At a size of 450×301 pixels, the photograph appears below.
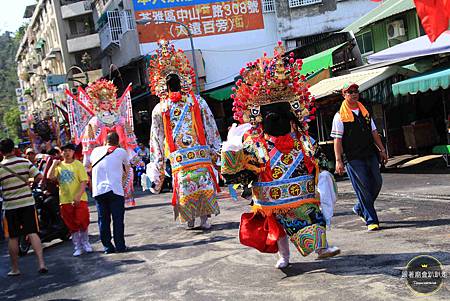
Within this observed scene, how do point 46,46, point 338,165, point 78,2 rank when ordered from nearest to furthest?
point 338,165 < point 78,2 < point 46,46

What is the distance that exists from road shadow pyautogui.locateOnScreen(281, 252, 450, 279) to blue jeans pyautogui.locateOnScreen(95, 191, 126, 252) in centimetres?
291

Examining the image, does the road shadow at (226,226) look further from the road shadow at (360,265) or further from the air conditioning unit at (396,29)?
the air conditioning unit at (396,29)

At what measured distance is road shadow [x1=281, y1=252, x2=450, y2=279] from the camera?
5.32 m

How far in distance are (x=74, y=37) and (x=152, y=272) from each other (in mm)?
45867

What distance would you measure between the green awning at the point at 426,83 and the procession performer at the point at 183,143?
18.6 feet

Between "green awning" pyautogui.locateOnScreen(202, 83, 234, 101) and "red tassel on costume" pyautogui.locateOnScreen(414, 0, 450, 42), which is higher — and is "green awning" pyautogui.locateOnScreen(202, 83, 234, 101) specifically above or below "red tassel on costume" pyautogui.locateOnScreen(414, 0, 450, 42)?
below

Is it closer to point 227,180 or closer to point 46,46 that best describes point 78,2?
point 46,46

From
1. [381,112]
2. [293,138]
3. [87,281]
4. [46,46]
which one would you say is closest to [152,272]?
[87,281]

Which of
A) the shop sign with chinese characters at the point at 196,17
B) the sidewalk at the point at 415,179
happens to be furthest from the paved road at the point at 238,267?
the shop sign with chinese characters at the point at 196,17

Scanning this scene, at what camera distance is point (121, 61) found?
116 ft

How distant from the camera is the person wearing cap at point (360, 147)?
24.1 feet

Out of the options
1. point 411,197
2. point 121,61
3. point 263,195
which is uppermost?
point 121,61

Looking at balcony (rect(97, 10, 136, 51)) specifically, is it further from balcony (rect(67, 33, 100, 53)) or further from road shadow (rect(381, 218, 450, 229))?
road shadow (rect(381, 218, 450, 229))

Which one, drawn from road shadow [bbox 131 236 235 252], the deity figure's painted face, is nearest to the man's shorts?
road shadow [bbox 131 236 235 252]
